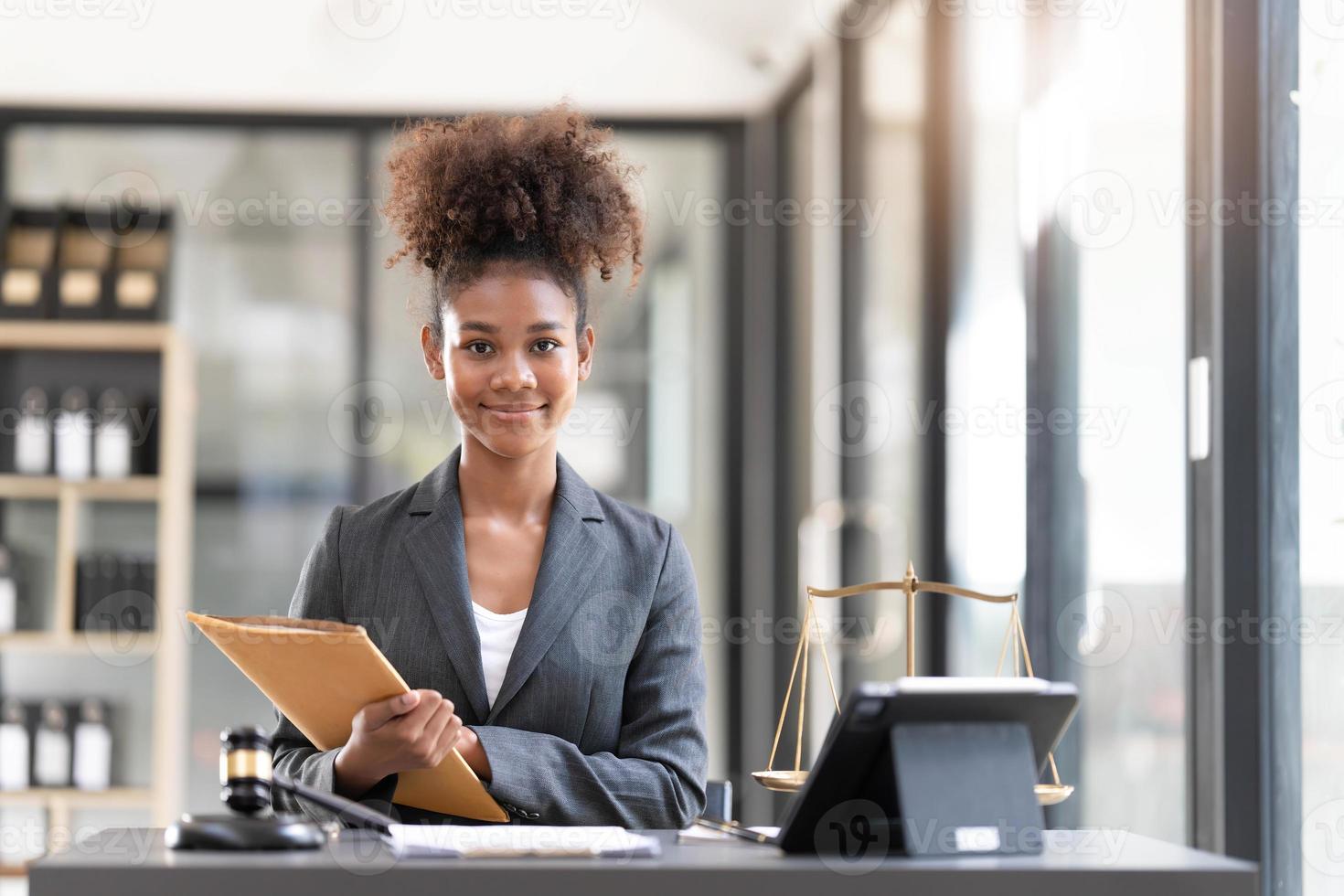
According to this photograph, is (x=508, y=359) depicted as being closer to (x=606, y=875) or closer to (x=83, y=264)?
(x=606, y=875)

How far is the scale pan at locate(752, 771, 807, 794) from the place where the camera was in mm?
1309

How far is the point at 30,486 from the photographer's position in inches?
163

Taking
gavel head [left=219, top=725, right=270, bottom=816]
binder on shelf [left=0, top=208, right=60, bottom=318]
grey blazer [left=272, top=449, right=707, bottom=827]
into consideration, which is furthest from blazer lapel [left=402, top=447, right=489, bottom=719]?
binder on shelf [left=0, top=208, right=60, bottom=318]

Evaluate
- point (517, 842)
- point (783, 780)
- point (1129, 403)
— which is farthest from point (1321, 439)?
point (517, 842)

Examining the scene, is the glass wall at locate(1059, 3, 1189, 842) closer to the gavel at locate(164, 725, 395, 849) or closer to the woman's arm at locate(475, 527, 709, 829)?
the woman's arm at locate(475, 527, 709, 829)

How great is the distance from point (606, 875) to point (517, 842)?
12 cm

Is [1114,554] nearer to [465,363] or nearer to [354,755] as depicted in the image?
[465,363]

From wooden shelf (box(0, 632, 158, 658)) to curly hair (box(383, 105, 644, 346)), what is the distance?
288 cm

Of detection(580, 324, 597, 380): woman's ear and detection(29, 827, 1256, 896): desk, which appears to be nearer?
detection(29, 827, 1256, 896): desk

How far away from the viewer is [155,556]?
423 cm

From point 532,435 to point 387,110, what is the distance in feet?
A: 11.9

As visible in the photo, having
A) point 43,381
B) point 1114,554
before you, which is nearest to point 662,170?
point 43,381

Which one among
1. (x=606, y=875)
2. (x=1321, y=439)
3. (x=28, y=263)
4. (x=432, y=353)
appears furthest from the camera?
(x=28, y=263)

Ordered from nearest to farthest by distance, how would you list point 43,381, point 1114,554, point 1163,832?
point 1163,832
point 1114,554
point 43,381
